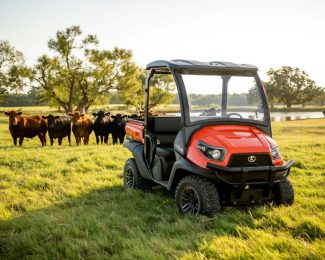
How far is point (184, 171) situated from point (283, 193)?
4.74ft

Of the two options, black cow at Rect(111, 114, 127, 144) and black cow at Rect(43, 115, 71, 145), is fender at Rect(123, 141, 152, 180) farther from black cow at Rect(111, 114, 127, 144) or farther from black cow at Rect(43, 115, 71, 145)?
black cow at Rect(43, 115, 71, 145)

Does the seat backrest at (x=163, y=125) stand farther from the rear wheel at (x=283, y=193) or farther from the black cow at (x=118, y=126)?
the black cow at (x=118, y=126)

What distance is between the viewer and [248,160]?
4.75m

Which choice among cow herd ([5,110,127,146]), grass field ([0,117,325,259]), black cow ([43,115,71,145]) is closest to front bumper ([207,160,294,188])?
grass field ([0,117,325,259])

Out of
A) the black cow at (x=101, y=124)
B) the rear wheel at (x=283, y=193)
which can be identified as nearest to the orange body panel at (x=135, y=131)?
the rear wheel at (x=283, y=193)

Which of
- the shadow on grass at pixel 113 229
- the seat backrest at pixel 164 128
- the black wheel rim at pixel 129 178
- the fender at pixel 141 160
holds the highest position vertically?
the seat backrest at pixel 164 128

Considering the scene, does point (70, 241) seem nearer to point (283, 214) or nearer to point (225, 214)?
point (225, 214)

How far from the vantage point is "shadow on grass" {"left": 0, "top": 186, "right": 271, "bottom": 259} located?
3.87 meters

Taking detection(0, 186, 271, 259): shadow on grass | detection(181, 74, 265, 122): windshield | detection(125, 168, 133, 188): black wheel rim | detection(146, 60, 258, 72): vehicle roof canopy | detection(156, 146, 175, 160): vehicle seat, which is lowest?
detection(0, 186, 271, 259): shadow on grass

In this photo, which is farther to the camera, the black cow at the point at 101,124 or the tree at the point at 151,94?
the tree at the point at 151,94

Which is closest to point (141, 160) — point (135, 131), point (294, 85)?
point (135, 131)

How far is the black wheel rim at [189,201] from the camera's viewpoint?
5020 mm

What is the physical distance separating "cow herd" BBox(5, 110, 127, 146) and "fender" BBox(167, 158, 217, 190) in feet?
42.4

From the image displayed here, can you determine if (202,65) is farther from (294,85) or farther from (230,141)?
(294,85)
